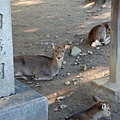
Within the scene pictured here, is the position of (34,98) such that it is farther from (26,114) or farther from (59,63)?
(59,63)

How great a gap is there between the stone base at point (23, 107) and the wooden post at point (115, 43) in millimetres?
1696

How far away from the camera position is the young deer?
5.73 m

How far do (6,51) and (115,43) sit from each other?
1902mm

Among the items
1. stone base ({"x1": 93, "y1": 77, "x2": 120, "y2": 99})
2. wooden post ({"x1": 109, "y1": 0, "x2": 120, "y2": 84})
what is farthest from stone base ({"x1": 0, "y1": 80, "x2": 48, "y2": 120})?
wooden post ({"x1": 109, "y1": 0, "x2": 120, "y2": 84})

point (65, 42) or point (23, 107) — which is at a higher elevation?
point (65, 42)

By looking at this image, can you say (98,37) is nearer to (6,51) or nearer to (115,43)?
(115,43)

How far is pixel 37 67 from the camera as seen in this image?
5789mm

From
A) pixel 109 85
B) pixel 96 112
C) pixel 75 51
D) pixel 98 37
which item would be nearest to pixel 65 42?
pixel 98 37

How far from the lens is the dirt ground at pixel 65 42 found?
4852mm

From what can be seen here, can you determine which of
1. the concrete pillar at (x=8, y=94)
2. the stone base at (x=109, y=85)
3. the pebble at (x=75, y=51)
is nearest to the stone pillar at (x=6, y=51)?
the concrete pillar at (x=8, y=94)

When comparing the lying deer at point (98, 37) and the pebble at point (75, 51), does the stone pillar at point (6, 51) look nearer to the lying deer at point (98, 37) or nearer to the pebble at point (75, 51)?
the pebble at point (75, 51)

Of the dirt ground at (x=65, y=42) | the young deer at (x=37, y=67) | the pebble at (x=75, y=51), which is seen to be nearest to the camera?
the dirt ground at (x=65, y=42)

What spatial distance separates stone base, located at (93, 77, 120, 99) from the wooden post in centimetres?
6

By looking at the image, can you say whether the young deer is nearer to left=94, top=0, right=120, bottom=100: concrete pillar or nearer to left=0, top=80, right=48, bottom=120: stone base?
left=94, top=0, right=120, bottom=100: concrete pillar
